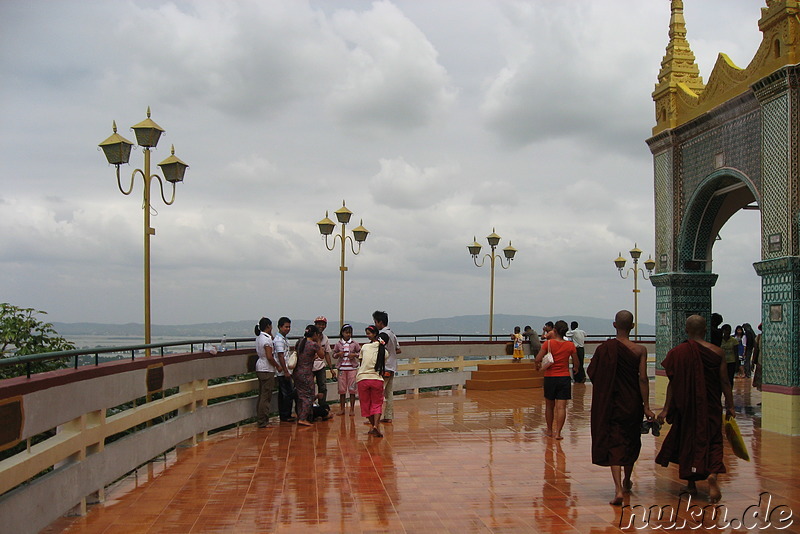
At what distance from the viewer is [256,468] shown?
28.2ft

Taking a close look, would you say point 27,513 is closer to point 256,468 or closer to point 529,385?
point 256,468

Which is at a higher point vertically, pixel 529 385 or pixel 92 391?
pixel 92 391

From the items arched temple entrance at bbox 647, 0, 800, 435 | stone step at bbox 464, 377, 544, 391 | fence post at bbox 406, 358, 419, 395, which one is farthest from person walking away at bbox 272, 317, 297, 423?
arched temple entrance at bbox 647, 0, 800, 435

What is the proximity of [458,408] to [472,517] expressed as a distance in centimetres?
835

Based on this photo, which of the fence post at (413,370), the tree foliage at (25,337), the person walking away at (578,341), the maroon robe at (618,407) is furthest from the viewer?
the person walking away at (578,341)

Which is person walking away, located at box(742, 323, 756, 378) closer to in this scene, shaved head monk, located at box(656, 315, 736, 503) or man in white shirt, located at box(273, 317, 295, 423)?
man in white shirt, located at box(273, 317, 295, 423)

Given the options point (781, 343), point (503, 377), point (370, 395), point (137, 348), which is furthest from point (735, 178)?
point (137, 348)

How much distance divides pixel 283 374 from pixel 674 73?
943 centimetres

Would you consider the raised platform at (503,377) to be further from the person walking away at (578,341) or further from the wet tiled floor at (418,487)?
the wet tiled floor at (418,487)

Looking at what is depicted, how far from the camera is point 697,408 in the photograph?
22.6ft

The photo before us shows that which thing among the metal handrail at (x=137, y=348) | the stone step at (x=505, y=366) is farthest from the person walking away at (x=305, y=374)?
the stone step at (x=505, y=366)

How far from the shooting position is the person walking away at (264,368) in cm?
1145

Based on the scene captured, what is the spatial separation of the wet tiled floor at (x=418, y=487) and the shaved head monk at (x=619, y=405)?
17.8 inches

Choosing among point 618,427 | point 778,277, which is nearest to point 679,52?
point 778,277
